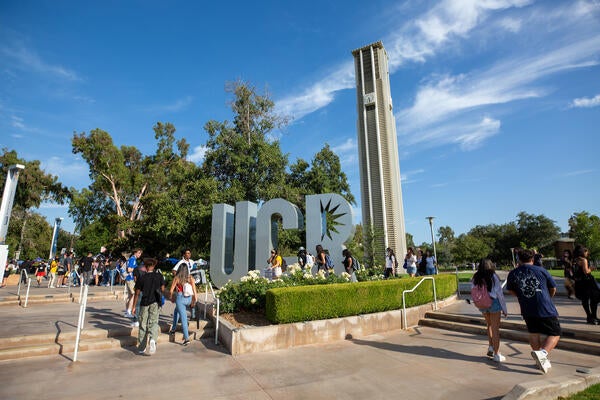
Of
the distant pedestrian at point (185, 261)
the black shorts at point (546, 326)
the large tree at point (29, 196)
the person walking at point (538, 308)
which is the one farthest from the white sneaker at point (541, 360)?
the large tree at point (29, 196)

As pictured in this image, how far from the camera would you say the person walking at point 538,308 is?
4.48 m

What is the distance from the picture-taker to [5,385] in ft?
14.4

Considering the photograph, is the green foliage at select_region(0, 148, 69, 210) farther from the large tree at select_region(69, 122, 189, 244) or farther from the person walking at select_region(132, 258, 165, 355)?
the person walking at select_region(132, 258, 165, 355)

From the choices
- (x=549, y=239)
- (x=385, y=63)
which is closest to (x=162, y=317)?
(x=385, y=63)

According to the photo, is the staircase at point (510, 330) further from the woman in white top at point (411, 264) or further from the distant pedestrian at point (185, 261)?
the distant pedestrian at point (185, 261)

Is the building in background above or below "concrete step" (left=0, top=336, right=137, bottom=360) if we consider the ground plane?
above

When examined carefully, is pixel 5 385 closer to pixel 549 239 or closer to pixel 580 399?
pixel 580 399

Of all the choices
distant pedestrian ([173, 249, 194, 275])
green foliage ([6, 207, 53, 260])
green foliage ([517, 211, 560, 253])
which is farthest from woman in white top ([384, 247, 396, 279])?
green foliage ([517, 211, 560, 253])

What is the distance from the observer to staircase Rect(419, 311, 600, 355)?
18.2ft

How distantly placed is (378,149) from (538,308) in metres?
33.5

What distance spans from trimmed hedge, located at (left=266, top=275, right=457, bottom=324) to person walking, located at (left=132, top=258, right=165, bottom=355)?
2.27 metres

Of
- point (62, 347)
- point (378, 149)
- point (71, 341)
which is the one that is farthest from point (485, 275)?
point (378, 149)

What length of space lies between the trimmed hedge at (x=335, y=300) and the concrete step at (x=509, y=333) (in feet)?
2.68

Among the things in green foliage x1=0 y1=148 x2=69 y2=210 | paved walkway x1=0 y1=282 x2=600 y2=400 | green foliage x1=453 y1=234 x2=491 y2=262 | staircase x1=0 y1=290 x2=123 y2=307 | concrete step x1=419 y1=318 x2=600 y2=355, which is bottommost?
paved walkway x1=0 y1=282 x2=600 y2=400
